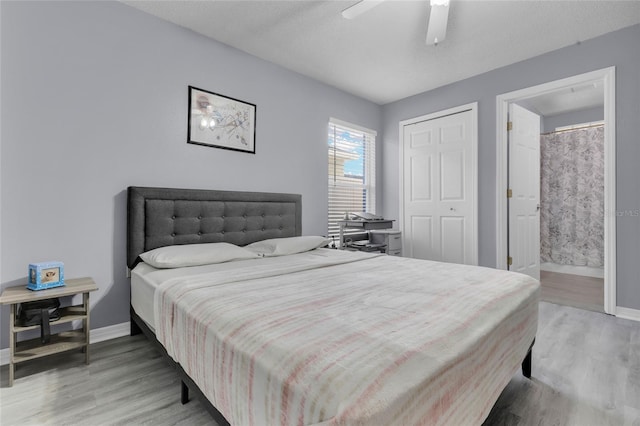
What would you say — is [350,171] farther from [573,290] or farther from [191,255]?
[573,290]

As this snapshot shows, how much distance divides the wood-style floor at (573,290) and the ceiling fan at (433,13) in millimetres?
2640

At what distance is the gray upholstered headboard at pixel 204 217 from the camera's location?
7.63 feet

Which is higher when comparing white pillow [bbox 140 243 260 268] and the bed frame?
the bed frame

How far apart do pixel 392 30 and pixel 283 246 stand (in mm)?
2165

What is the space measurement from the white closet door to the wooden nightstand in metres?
3.67

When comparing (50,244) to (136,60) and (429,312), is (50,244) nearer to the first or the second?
(136,60)

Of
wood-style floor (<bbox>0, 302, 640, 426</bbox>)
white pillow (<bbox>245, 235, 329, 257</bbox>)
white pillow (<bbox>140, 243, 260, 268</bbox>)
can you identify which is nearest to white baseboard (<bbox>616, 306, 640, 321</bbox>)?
wood-style floor (<bbox>0, 302, 640, 426</bbox>)

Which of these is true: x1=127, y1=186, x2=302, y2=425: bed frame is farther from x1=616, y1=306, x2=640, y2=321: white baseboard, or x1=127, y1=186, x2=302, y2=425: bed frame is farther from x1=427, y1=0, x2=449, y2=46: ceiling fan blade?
x1=616, y1=306, x2=640, y2=321: white baseboard

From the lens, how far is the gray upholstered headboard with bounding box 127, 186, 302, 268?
2.33 metres

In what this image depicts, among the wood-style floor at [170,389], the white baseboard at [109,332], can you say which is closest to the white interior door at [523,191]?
the wood-style floor at [170,389]

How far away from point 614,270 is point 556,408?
2039 millimetres

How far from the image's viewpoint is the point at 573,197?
4816 mm

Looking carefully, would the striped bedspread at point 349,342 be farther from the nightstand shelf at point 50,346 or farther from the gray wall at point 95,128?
the gray wall at point 95,128

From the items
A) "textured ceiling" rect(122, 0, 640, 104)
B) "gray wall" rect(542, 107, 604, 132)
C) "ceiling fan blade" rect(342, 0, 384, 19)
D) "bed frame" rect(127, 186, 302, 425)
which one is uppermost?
"textured ceiling" rect(122, 0, 640, 104)
